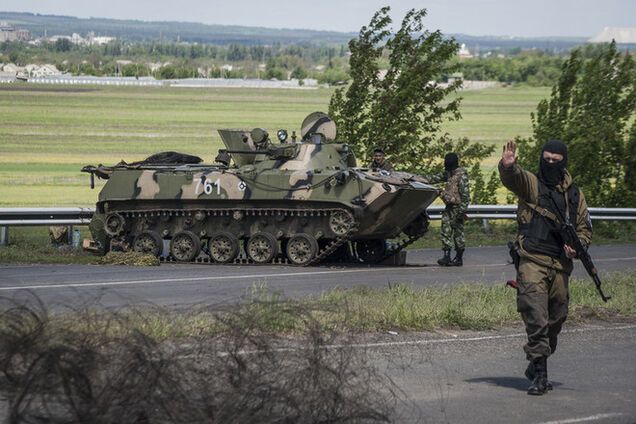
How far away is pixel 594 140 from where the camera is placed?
31.2 meters

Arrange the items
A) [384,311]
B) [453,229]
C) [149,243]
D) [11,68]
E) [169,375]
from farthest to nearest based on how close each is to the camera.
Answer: [11,68] < [149,243] < [453,229] < [384,311] < [169,375]

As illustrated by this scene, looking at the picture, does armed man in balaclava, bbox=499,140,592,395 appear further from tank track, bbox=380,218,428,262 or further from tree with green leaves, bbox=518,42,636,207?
tree with green leaves, bbox=518,42,636,207

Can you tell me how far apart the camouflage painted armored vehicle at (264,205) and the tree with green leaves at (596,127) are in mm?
8470

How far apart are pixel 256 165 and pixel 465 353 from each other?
11.3 metres

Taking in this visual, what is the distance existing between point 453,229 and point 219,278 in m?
4.85

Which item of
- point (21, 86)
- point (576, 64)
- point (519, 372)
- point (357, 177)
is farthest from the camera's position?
point (21, 86)

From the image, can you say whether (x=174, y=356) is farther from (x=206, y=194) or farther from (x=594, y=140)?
(x=594, y=140)

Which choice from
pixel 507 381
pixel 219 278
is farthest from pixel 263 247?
pixel 507 381

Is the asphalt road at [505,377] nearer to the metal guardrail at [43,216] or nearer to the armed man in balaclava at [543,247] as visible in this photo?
the armed man in balaclava at [543,247]

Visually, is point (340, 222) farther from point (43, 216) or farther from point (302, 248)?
point (43, 216)

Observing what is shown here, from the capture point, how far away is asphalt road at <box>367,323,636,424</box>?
33.0 ft

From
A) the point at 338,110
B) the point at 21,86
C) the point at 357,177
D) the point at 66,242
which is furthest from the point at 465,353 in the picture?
the point at 21,86

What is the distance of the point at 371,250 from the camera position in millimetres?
23938

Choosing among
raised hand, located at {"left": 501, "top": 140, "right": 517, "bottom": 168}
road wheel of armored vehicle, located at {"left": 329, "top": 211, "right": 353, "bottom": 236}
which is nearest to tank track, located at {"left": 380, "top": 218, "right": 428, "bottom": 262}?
road wheel of armored vehicle, located at {"left": 329, "top": 211, "right": 353, "bottom": 236}
